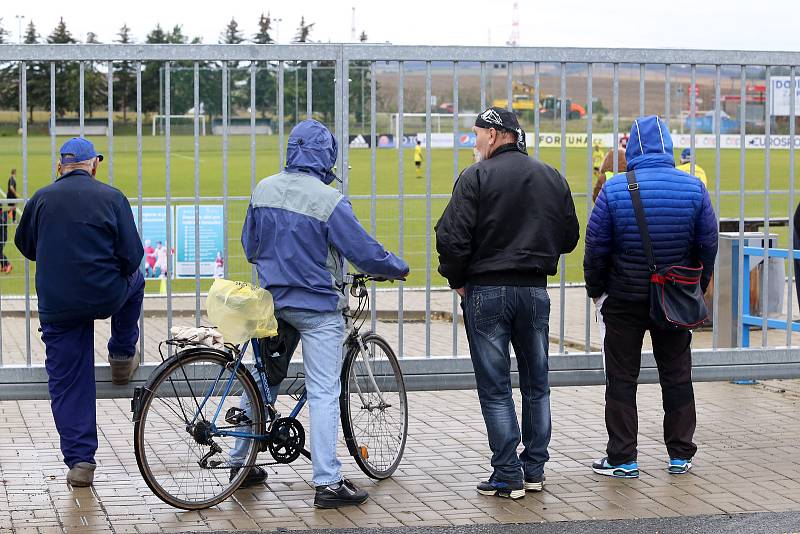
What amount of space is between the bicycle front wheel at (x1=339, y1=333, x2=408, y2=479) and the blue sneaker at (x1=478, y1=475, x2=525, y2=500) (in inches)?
23.7

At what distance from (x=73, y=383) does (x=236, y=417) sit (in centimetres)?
93

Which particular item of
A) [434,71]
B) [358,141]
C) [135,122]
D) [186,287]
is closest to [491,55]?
[434,71]

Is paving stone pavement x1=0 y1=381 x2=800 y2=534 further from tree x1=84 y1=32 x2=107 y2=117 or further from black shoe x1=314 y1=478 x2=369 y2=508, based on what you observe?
tree x1=84 y1=32 x2=107 y2=117

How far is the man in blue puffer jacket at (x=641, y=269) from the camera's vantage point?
6785 millimetres

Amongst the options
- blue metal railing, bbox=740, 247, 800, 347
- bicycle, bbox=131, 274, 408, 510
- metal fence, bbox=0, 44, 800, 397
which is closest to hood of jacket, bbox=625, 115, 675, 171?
metal fence, bbox=0, 44, 800, 397

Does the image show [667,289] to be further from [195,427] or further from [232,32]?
[232,32]

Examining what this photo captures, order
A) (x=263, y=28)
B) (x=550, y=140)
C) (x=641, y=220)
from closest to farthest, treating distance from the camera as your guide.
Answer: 1. (x=641, y=220)
2. (x=550, y=140)
3. (x=263, y=28)

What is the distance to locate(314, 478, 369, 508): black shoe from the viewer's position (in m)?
6.38

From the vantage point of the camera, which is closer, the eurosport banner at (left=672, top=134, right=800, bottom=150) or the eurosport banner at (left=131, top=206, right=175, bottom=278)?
the eurosport banner at (left=131, top=206, right=175, bottom=278)

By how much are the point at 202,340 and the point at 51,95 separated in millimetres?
1698

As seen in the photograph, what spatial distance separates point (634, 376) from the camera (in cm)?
709

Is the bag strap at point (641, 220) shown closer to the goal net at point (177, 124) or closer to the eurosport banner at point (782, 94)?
the eurosport banner at point (782, 94)

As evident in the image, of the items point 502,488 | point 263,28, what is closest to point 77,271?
point 502,488

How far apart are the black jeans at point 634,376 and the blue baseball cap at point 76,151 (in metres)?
2.85
